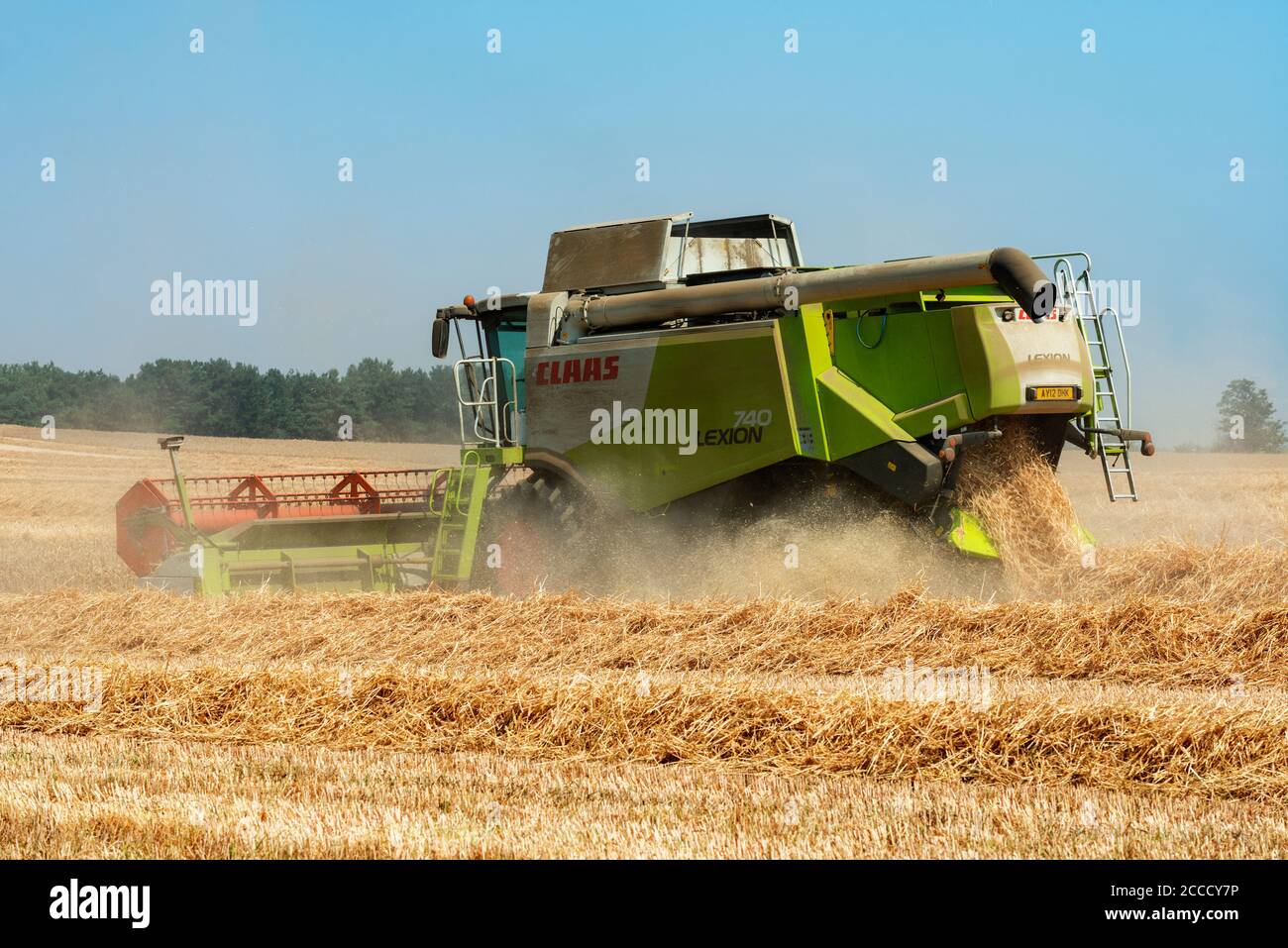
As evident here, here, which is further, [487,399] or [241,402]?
[241,402]

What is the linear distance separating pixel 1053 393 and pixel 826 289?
1.66 m

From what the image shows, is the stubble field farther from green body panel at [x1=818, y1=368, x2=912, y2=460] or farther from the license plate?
the license plate

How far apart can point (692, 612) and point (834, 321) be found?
2.34 metres

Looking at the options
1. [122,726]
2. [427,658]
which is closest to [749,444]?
[427,658]

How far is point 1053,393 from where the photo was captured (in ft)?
29.3

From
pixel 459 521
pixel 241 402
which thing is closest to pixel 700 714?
pixel 459 521

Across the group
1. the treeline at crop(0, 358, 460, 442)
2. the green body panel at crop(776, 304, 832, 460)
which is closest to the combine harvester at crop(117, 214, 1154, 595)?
the green body panel at crop(776, 304, 832, 460)

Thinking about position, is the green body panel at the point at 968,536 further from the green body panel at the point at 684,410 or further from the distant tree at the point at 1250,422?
the distant tree at the point at 1250,422

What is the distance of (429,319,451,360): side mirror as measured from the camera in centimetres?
1160

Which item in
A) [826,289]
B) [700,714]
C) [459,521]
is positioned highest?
[826,289]

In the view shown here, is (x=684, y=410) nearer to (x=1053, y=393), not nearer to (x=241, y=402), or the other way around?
(x=1053, y=393)

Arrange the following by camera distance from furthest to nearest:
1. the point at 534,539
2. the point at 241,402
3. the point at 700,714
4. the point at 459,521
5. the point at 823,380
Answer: the point at 241,402, the point at 459,521, the point at 534,539, the point at 823,380, the point at 700,714

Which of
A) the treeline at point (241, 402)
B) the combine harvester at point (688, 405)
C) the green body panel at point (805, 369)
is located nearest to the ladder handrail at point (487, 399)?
the combine harvester at point (688, 405)

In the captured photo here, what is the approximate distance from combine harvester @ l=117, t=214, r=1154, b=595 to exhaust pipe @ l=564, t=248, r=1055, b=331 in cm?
2
